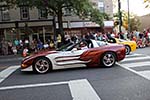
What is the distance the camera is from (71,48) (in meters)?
11.5

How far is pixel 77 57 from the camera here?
37.1 ft

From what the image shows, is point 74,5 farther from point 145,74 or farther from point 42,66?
point 145,74

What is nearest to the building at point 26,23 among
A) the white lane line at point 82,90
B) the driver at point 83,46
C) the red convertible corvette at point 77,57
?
the driver at point 83,46

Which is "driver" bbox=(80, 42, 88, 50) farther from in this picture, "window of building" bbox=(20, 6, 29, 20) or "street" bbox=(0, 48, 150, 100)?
"window of building" bbox=(20, 6, 29, 20)

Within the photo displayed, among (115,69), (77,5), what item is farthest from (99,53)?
(77,5)

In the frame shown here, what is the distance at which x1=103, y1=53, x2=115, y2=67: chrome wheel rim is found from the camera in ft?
38.0

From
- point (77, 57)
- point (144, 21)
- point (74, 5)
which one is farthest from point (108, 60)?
point (144, 21)

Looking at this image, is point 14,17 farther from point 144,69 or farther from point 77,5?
point 144,69

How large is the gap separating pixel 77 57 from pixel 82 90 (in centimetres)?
370

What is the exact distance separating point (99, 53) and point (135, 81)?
10.7ft

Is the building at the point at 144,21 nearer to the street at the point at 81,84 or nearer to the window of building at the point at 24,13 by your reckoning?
the window of building at the point at 24,13

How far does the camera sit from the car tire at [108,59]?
11573mm

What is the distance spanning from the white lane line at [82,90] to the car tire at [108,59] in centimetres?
266

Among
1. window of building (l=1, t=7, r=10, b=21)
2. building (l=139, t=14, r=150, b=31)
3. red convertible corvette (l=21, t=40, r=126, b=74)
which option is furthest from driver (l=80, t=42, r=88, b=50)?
building (l=139, t=14, r=150, b=31)
